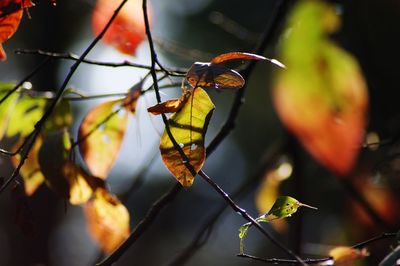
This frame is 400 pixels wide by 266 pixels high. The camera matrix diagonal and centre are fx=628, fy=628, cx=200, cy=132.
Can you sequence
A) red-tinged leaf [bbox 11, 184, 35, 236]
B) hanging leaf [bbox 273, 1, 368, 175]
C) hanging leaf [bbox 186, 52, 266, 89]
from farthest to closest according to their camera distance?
hanging leaf [bbox 273, 1, 368, 175] → red-tinged leaf [bbox 11, 184, 35, 236] → hanging leaf [bbox 186, 52, 266, 89]

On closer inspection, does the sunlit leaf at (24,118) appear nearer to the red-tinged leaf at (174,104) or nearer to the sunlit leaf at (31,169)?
the sunlit leaf at (31,169)

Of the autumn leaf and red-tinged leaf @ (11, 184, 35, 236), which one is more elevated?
the autumn leaf

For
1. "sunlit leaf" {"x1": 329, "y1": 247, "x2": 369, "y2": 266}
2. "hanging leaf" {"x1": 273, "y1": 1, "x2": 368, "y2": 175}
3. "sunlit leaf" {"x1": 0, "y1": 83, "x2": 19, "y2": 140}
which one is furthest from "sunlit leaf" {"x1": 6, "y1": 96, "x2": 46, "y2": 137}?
"sunlit leaf" {"x1": 329, "y1": 247, "x2": 369, "y2": 266}

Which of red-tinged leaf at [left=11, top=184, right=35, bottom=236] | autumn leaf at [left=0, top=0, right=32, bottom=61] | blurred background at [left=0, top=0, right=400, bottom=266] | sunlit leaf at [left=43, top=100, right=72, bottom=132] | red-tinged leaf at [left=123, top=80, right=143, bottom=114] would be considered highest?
autumn leaf at [left=0, top=0, right=32, bottom=61]

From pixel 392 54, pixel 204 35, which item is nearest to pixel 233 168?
pixel 204 35

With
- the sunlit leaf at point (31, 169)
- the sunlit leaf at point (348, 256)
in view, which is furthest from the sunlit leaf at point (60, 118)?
the sunlit leaf at point (348, 256)

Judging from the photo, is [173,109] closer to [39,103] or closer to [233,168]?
[39,103]

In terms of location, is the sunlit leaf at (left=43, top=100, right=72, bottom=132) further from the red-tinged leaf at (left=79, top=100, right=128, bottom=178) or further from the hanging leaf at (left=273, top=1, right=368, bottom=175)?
the hanging leaf at (left=273, top=1, right=368, bottom=175)

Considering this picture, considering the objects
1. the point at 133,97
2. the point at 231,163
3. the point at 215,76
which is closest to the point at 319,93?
the point at 133,97
